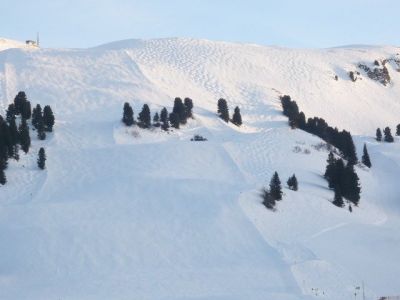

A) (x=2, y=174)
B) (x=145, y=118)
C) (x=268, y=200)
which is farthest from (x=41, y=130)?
(x=268, y=200)

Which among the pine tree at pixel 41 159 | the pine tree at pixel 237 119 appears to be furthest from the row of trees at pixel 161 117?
the pine tree at pixel 41 159

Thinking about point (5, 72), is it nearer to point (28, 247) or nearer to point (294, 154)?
point (294, 154)

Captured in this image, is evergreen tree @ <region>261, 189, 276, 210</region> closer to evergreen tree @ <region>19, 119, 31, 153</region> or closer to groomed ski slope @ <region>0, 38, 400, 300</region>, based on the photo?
groomed ski slope @ <region>0, 38, 400, 300</region>

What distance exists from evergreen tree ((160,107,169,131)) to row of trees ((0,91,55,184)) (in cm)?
820

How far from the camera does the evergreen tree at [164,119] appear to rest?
163 feet

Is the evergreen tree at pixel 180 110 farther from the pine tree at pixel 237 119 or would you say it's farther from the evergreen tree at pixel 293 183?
the evergreen tree at pixel 293 183

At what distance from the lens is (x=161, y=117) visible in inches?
2002

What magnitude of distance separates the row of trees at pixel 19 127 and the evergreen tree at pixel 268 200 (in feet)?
49.6

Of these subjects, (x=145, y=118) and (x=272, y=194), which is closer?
(x=272, y=194)

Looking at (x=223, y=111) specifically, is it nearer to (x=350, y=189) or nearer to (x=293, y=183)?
(x=350, y=189)

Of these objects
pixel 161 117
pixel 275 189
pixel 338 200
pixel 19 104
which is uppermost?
pixel 19 104

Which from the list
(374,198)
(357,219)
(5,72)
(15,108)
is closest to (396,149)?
(374,198)

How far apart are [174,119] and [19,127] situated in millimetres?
12406

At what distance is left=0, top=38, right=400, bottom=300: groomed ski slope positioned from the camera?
2773 cm
